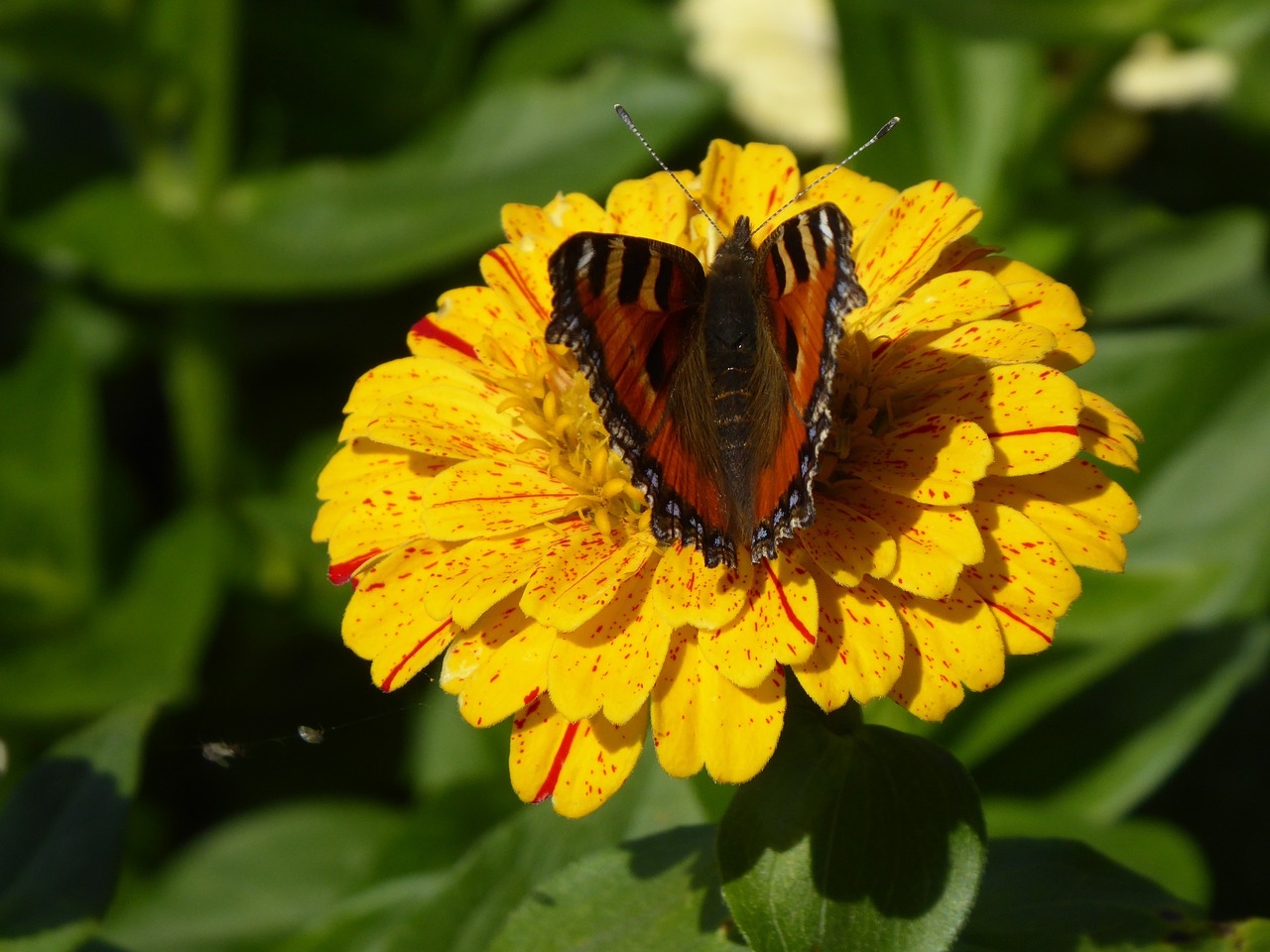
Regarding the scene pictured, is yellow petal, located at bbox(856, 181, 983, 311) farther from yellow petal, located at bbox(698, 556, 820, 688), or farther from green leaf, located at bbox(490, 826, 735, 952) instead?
green leaf, located at bbox(490, 826, 735, 952)

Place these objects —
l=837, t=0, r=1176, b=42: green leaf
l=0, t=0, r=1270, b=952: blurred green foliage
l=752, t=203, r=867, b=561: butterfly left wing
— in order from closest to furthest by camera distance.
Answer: l=752, t=203, r=867, b=561: butterfly left wing, l=0, t=0, r=1270, b=952: blurred green foliage, l=837, t=0, r=1176, b=42: green leaf

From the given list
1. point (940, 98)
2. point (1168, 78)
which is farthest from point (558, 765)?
point (1168, 78)

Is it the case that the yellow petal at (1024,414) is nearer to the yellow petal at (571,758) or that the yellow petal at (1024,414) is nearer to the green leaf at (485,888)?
the yellow petal at (571,758)

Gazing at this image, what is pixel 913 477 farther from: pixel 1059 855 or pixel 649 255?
pixel 1059 855

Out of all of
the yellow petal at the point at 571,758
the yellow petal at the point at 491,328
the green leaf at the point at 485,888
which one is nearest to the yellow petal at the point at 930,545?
the yellow petal at the point at 571,758

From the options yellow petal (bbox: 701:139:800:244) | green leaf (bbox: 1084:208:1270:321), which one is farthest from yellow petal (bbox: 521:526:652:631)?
green leaf (bbox: 1084:208:1270:321)

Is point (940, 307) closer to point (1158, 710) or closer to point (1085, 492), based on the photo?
point (1085, 492)
